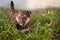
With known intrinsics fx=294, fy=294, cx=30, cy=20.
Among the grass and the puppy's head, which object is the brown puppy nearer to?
the puppy's head

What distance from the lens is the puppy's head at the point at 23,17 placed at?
577 centimetres

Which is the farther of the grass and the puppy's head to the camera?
the puppy's head

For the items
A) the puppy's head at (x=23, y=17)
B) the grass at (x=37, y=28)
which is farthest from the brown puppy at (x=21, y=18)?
the grass at (x=37, y=28)

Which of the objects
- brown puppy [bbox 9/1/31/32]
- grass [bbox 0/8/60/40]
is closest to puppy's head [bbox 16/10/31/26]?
brown puppy [bbox 9/1/31/32]

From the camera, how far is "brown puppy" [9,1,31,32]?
578cm

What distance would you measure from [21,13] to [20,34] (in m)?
0.44

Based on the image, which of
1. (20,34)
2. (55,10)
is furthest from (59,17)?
(20,34)

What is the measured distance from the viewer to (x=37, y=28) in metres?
5.80

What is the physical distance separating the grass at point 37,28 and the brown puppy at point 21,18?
142mm

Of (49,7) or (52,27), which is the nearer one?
(52,27)

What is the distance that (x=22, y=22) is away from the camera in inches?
226

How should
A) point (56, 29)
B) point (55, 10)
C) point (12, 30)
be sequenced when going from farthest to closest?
point (55, 10)
point (56, 29)
point (12, 30)

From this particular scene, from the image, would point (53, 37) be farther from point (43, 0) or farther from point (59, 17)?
point (43, 0)

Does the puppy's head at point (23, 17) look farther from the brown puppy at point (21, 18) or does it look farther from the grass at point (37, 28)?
the grass at point (37, 28)
